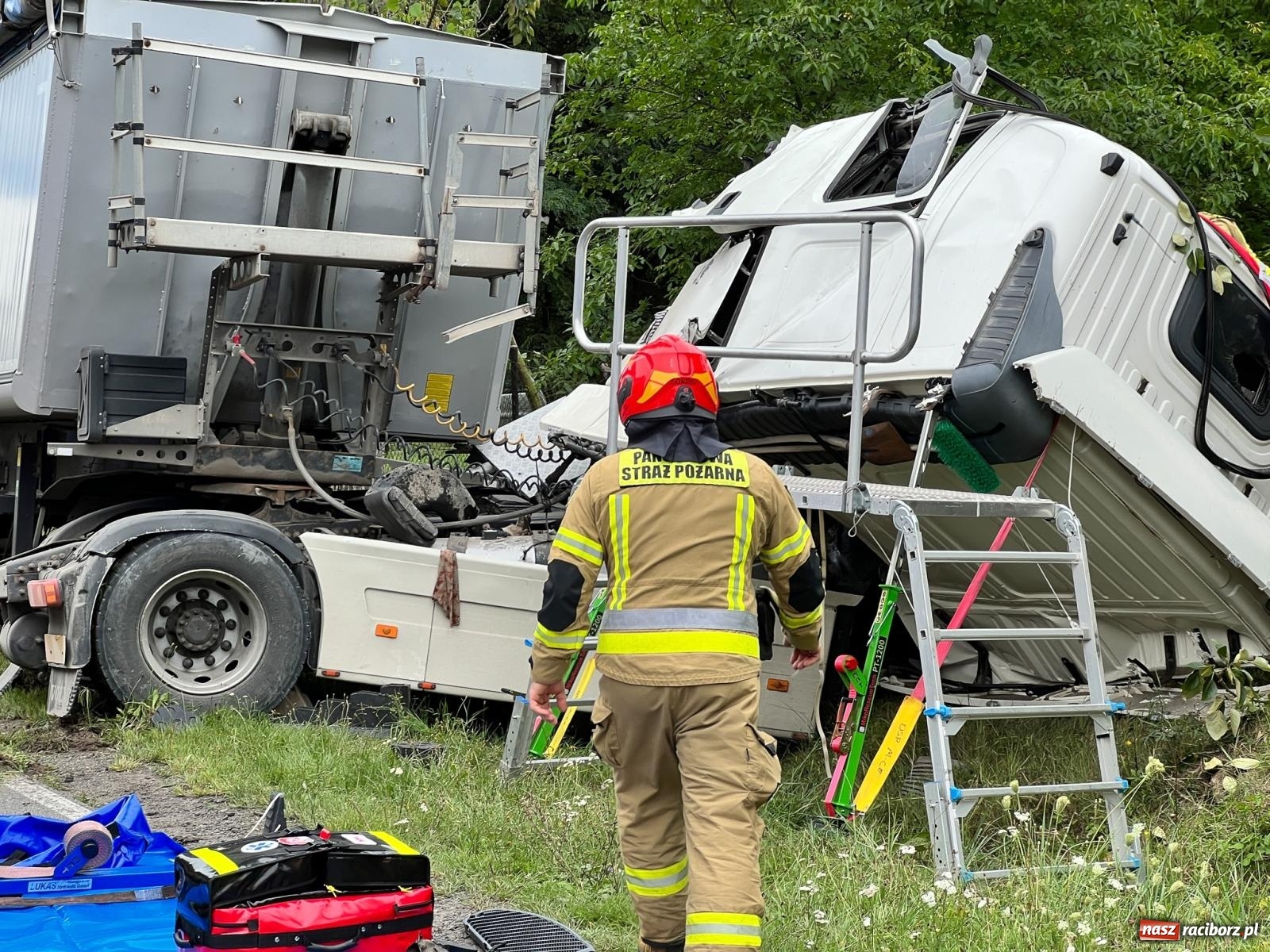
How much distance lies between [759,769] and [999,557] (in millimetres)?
1514

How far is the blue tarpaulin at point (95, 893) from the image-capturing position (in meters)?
4.13

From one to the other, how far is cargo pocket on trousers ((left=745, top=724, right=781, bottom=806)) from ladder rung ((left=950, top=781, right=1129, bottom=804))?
2.94 feet

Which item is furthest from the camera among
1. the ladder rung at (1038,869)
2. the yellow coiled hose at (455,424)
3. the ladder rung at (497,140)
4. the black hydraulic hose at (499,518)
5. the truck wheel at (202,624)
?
the yellow coiled hose at (455,424)

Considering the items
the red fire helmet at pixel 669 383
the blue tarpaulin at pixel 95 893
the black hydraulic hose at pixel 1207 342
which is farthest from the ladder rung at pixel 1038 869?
the blue tarpaulin at pixel 95 893

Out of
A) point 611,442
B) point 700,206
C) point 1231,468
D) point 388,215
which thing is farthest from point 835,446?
point 388,215

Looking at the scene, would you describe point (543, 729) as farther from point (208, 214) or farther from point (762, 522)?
point (208, 214)

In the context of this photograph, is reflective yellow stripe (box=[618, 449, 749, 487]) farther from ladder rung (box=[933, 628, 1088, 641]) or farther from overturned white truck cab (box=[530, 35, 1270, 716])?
overturned white truck cab (box=[530, 35, 1270, 716])

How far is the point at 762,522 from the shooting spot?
4.19 metres

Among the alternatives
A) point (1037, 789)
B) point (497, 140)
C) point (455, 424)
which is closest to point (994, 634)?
point (1037, 789)

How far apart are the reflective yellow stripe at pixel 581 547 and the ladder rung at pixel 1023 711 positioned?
1341 mm

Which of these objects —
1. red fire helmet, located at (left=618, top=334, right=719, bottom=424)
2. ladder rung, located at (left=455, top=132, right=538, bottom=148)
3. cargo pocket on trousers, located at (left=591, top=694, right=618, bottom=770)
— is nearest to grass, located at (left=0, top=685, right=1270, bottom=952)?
cargo pocket on trousers, located at (left=591, top=694, right=618, bottom=770)

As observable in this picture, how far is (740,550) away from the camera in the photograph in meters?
4.13

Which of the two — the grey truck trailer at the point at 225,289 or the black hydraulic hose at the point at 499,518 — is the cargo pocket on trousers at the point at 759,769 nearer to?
the grey truck trailer at the point at 225,289

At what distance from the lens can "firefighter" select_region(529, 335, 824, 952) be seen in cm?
402
